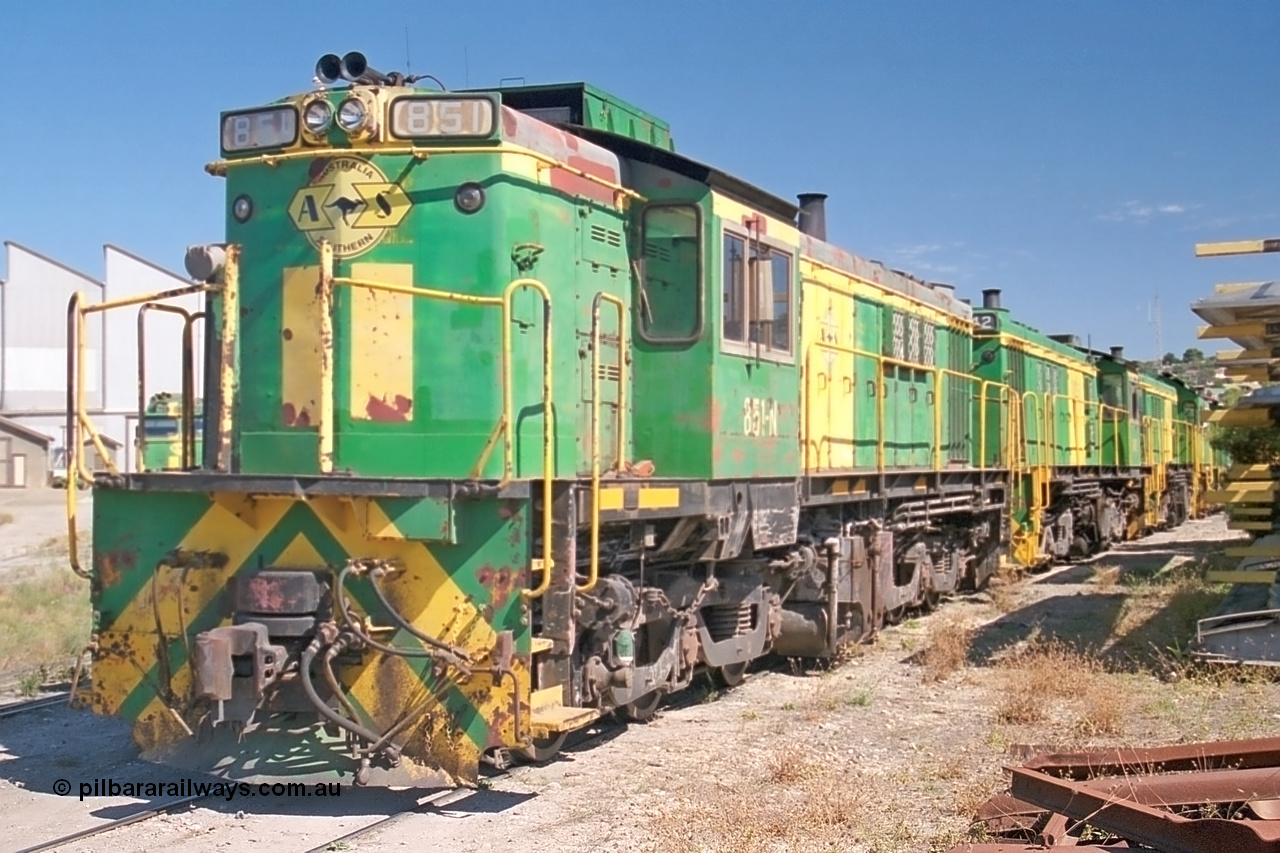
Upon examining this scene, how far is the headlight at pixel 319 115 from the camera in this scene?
6641 mm

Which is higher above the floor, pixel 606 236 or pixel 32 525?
pixel 606 236

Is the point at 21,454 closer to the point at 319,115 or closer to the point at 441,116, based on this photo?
the point at 319,115

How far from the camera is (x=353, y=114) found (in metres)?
6.62

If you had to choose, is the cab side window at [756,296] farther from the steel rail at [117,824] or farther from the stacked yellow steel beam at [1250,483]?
the steel rail at [117,824]

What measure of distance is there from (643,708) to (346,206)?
376cm

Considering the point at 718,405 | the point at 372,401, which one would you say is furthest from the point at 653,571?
the point at 372,401

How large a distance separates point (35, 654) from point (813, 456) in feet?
23.9

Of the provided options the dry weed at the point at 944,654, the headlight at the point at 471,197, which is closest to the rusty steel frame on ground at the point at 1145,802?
the dry weed at the point at 944,654

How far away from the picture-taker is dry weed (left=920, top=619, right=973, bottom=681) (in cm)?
1002

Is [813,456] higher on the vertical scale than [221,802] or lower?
higher

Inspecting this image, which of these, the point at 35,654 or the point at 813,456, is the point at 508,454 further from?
the point at 35,654

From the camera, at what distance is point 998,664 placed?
10.4 metres

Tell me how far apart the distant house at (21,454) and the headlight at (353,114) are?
141 feet
